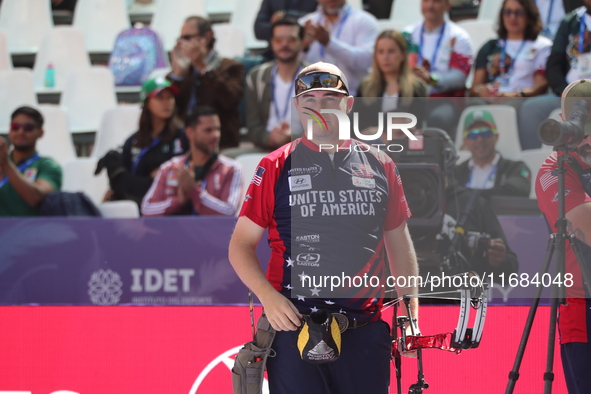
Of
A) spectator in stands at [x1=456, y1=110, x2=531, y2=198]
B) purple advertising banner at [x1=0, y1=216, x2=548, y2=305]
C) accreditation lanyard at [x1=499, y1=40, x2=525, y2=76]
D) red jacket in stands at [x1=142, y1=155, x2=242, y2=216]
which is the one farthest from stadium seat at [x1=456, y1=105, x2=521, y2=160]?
accreditation lanyard at [x1=499, y1=40, x2=525, y2=76]

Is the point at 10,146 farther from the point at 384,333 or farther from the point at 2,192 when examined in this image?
the point at 384,333

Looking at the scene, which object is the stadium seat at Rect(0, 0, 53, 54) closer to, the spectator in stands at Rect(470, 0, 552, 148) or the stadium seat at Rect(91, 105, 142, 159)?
the stadium seat at Rect(91, 105, 142, 159)

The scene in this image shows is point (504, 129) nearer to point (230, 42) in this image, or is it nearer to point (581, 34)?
point (581, 34)

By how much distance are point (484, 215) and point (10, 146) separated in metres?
4.14

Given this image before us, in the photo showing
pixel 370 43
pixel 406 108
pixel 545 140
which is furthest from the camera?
pixel 370 43

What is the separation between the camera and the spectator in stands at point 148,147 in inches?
215

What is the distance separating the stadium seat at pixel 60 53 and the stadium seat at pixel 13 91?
0.52 meters

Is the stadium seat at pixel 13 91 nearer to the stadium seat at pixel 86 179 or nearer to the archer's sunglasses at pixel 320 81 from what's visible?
the stadium seat at pixel 86 179

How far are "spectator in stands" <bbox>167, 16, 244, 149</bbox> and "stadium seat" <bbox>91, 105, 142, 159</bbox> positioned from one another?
0.59 m

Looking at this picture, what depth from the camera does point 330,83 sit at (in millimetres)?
2697

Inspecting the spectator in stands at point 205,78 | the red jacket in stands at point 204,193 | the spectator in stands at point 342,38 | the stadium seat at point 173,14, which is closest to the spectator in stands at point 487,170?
the red jacket in stands at point 204,193

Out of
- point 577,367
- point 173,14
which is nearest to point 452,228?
point 577,367

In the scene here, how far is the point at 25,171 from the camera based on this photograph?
5.56 metres

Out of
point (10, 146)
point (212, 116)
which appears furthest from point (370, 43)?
point (10, 146)
